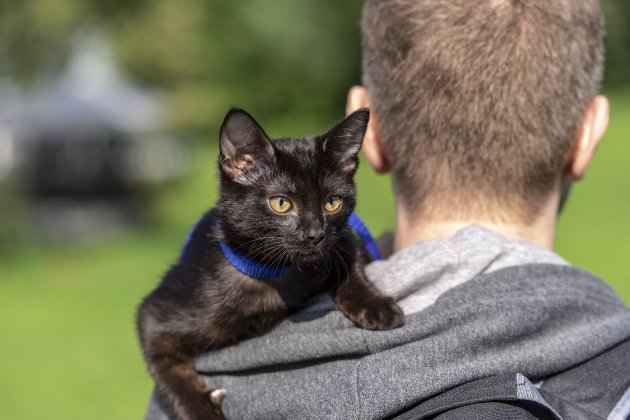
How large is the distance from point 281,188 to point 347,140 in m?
0.25

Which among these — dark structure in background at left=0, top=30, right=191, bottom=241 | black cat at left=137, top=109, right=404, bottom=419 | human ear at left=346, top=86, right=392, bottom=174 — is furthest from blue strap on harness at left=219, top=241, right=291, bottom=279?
dark structure in background at left=0, top=30, right=191, bottom=241

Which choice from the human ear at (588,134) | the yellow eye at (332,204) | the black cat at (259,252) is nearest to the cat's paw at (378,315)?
the black cat at (259,252)

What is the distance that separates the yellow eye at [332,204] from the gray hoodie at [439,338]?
33 cm

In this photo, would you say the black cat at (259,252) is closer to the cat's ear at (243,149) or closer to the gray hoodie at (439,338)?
the cat's ear at (243,149)

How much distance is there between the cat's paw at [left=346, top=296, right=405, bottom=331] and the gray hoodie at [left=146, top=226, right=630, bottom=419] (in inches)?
1.6

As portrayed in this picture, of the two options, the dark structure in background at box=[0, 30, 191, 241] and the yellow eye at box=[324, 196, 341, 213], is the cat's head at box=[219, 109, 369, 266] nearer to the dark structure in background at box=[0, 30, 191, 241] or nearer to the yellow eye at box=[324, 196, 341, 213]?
the yellow eye at box=[324, 196, 341, 213]

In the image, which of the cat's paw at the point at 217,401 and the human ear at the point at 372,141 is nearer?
the cat's paw at the point at 217,401

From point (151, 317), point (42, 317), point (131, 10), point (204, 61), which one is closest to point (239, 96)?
point (204, 61)

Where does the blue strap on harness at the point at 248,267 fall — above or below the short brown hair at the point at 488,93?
below

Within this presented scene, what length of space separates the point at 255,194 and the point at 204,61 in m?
32.2

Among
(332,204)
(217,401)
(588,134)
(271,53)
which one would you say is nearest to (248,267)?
(332,204)

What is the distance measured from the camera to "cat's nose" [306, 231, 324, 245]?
100 inches

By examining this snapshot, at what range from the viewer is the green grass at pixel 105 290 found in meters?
9.76

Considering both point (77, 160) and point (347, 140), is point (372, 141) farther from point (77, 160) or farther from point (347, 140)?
point (77, 160)
